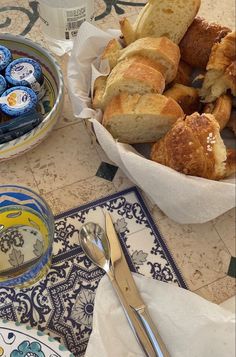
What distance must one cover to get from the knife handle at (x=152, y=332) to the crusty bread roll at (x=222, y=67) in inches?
12.3

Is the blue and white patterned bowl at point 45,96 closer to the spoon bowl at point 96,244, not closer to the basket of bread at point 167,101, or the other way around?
the basket of bread at point 167,101

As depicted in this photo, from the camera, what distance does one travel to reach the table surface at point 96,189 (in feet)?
2.08

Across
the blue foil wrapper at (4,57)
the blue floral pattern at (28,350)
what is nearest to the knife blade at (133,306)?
the blue floral pattern at (28,350)

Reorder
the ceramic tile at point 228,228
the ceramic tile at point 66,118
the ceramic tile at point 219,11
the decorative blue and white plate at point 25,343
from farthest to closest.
Result: the ceramic tile at point 219,11, the ceramic tile at point 66,118, the ceramic tile at point 228,228, the decorative blue and white plate at point 25,343

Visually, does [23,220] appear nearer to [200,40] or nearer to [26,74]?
[26,74]

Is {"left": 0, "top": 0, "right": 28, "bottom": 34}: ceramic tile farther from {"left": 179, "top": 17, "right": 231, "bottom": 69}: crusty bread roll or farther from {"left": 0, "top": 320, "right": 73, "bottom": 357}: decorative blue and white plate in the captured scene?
{"left": 0, "top": 320, "right": 73, "bottom": 357}: decorative blue and white plate

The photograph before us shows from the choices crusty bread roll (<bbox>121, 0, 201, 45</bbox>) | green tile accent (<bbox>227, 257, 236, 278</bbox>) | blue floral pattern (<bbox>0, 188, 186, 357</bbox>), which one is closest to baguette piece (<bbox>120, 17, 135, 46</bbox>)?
crusty bread roll (<bbox>121, 0, 201, 45</bbox>)

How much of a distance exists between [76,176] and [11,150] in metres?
0.10

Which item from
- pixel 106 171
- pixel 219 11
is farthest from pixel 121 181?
pixel 219 11

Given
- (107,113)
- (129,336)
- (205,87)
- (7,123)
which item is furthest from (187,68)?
(129,336)

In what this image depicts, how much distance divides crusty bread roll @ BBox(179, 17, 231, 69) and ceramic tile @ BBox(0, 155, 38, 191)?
29 centimetres

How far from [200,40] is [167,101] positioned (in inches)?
5.3

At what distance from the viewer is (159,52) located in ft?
2.16

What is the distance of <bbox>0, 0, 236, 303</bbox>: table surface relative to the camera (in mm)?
633
